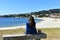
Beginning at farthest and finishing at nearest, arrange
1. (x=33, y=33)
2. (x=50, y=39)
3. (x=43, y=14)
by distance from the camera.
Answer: (x=43, y=14) → (x=50, y=39) → (x=33, y=33)

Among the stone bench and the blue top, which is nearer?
the stone bench

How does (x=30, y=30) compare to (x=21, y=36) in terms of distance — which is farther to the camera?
(x=30, y=30)

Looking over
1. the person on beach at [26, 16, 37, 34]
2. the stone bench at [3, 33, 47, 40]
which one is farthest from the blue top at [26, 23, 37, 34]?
the stone bench at [3, 33, 47, 40]

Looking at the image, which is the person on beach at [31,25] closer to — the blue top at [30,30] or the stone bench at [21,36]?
the blue top at [30,30]

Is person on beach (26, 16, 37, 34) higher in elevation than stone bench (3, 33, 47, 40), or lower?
higher

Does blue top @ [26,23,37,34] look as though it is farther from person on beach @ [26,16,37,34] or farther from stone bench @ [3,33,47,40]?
stone bench @ [3,33,47,40]

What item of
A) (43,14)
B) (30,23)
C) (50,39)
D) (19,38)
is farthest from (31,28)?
(43,14)

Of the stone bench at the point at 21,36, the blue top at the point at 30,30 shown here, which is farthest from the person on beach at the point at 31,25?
the stone bench at the point at 21,36

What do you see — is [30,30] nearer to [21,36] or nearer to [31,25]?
[31,25]

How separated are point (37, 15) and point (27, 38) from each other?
165 m

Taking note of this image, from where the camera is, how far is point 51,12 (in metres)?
172

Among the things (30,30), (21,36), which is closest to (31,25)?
(30,30)

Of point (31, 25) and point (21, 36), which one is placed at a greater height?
point (31, 25)

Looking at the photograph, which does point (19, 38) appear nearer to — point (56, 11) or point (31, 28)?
point (31, 28)
